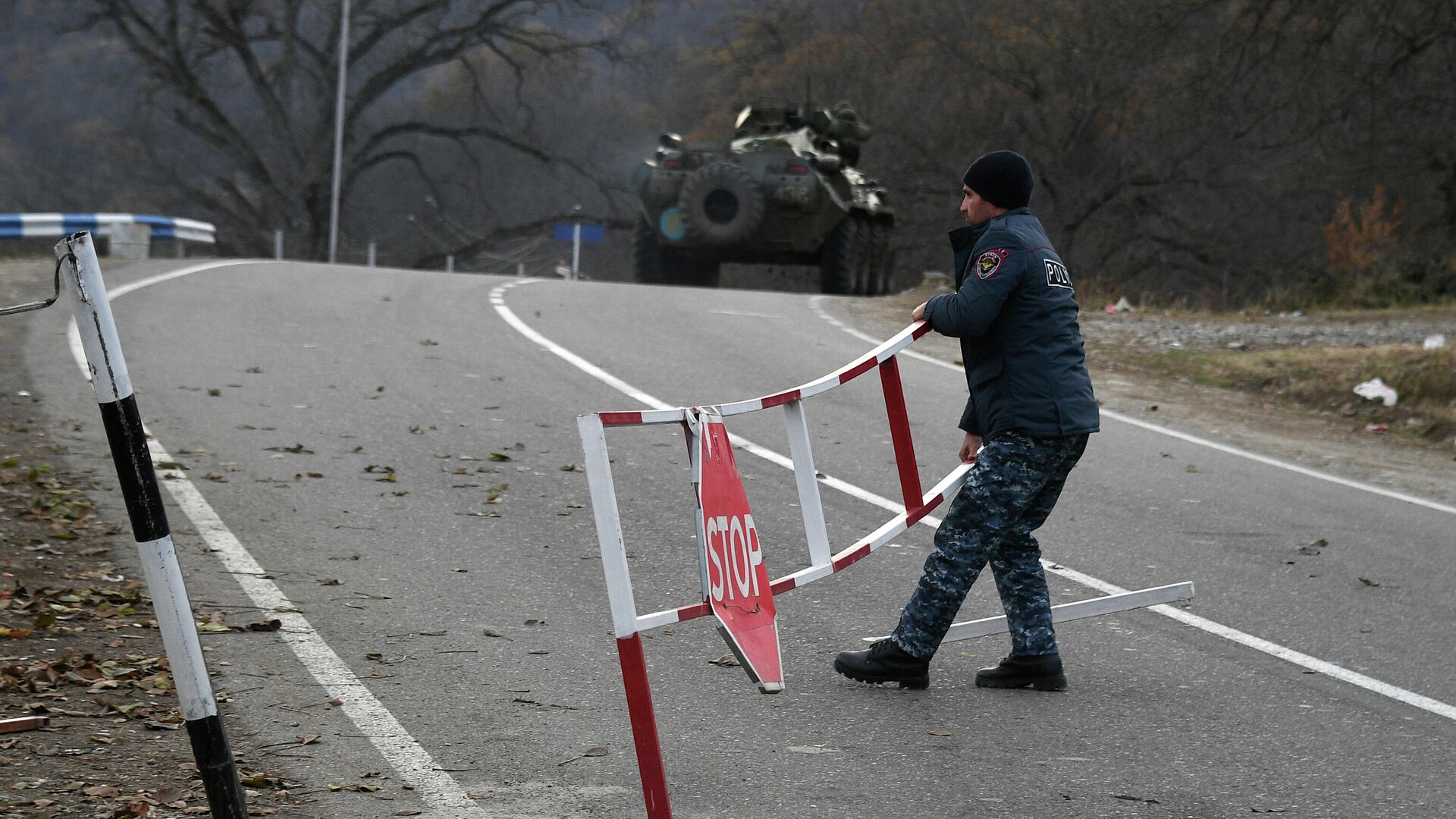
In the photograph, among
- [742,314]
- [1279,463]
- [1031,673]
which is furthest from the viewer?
[742,314]

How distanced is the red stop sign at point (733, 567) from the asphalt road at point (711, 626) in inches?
14.8

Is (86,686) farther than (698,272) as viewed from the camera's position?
No

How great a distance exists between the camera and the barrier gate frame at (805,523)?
3.87 m

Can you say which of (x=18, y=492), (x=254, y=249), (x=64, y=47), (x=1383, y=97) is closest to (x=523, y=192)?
(x=64, y=47)

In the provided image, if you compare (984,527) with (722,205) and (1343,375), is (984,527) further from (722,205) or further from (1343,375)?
(722,205)

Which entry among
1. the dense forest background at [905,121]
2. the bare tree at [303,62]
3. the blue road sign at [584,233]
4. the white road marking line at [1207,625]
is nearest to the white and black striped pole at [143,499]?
the white road marking line at [1207,625]

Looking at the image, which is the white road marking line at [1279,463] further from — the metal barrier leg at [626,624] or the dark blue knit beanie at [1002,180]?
the metal barrier leg at [626,624]

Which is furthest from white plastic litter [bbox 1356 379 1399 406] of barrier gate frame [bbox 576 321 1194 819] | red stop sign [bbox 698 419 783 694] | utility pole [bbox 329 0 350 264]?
utility pole [bbox 329 0 350 264]

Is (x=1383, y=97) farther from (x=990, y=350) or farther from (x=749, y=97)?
(x=749, y=97)

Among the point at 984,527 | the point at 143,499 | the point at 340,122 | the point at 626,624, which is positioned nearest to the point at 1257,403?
the point at 984,527

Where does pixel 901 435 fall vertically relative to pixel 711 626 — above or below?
above

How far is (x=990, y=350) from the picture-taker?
17.6 ft

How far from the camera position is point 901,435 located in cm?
557

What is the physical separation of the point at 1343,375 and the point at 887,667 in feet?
30.9
